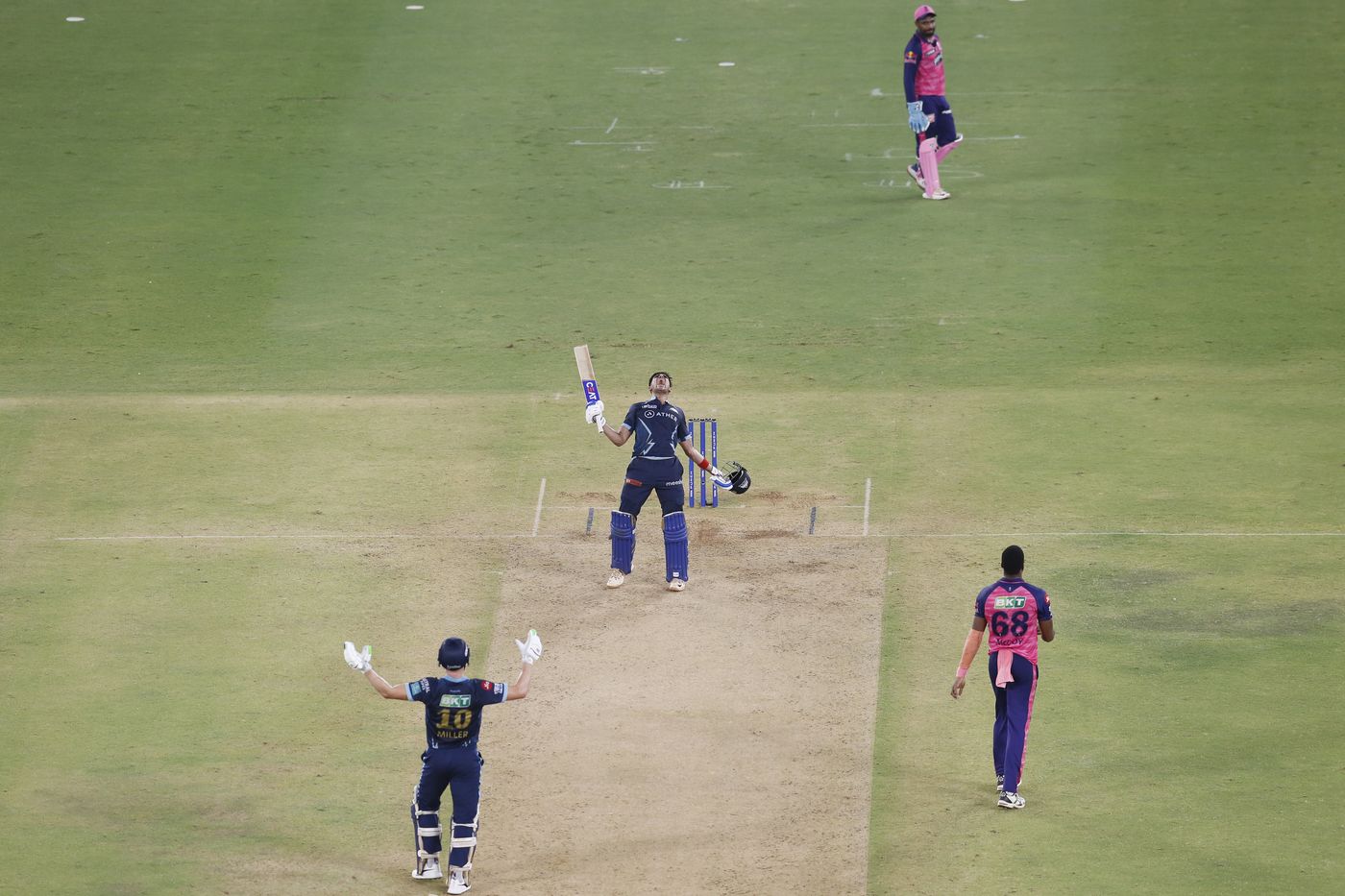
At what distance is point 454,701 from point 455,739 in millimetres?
327

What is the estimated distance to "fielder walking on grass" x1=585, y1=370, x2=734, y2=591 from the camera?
71.1 ft

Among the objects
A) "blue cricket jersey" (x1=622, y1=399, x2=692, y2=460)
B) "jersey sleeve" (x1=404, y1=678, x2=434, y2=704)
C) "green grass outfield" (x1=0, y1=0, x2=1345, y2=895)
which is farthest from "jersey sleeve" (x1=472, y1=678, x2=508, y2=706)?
"blue cricket jersey" (x1=622, y1=399, x2=692, y2=460)

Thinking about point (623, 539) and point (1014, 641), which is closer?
point (1014, 641)

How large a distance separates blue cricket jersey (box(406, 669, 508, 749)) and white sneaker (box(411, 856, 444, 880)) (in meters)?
1.00

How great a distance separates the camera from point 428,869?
1645cm

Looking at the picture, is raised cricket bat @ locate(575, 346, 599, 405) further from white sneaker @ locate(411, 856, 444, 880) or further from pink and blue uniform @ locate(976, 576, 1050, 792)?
white sneaker @ locate(411, 856, 444, 880)

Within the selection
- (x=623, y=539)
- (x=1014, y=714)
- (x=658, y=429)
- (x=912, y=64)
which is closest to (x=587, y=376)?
(x=658, y=429)

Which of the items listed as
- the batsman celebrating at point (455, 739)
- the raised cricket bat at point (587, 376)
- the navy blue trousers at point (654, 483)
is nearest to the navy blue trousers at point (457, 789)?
the batsman celebrating at point (455, 739)

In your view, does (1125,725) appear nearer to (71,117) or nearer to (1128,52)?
(1128,52)

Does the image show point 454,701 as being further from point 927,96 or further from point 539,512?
point 927,96

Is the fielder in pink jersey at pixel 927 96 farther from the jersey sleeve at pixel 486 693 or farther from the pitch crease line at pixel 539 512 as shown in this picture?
the jersey sleeve at pixel 486 693

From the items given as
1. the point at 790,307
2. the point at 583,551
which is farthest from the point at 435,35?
the point at 583,551

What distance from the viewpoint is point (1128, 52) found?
37594 millimetres

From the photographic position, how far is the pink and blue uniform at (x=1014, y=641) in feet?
56.1
